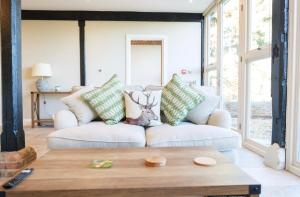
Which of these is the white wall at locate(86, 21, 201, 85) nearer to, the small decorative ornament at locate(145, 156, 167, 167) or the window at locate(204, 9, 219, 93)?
the window at locate(204, 9, 219, 93)

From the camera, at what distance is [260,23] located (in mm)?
3207

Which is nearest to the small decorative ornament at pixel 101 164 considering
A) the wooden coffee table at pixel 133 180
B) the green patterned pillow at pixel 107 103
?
the wooden coffee table at pixel 133 180

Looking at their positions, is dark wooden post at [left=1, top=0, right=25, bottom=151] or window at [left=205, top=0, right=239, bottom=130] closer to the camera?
dark wooden post at [left=1, top=0, right=25, bottom=151]

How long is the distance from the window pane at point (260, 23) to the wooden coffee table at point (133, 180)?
229 cm

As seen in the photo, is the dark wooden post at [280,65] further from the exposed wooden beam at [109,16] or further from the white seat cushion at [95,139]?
the exposed wooden beam at [109,16]

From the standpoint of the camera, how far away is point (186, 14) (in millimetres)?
5617

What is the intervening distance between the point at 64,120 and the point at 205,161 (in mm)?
1491

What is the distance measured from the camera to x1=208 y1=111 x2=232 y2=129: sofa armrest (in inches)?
89.7

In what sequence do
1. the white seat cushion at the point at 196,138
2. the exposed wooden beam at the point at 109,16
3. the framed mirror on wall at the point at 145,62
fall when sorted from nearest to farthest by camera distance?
the white seat cushion at the point at 196,138, the exposed wooden beam at the point at 109,16, the framed mirror on wall at the point at 145,62

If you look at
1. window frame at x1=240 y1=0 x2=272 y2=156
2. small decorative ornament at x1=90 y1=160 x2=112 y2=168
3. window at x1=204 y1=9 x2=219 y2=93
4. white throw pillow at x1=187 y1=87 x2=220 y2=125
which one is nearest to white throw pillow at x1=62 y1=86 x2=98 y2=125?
white throw pillow at x1=187 y1=87 x2=220 y2=125

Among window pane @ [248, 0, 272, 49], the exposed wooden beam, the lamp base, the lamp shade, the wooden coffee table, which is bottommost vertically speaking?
the wooden coffee table

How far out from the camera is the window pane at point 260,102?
2988 mm

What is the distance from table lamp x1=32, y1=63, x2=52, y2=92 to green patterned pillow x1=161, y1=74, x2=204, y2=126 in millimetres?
3708

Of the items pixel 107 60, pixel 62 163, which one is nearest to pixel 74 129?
pixel 62 163
